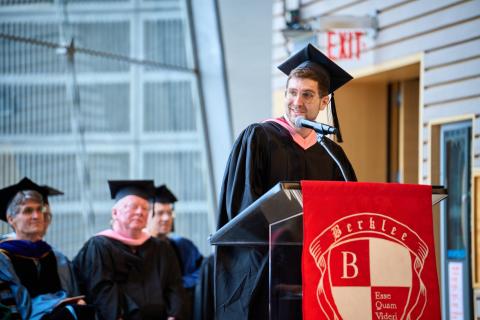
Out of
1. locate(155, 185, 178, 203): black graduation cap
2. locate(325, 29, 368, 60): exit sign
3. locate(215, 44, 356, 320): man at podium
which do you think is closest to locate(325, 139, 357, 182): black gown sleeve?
locate(215, 44, 356, 320): man at podium

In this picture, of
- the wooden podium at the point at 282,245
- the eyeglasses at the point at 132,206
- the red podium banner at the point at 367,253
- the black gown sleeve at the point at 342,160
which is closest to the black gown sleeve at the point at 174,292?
the eyeglasses at the point at 132,206

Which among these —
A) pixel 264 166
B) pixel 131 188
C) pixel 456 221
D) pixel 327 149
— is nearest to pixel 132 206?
pixel 131 188

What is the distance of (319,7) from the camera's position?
7539mm

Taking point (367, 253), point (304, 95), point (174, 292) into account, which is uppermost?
point (304, 95)

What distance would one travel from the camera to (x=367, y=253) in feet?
9.77

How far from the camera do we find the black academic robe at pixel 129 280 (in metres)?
5.66

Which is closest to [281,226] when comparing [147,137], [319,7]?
[319,7]

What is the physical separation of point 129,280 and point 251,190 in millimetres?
2737

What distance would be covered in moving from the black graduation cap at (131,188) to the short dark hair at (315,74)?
9.00 ft

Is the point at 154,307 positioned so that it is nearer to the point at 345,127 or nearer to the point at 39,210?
the point at 39,210

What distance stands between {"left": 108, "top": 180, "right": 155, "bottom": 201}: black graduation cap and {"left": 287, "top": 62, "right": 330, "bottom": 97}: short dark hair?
274cm

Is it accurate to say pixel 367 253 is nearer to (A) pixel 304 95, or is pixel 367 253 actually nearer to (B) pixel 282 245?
(B) pixel 282 245

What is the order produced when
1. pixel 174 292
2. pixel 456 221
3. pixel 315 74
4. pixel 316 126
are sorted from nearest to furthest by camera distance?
1. pixel 316 126
2. pixel 315 74
3. pixel 174 292
4. pixel 456 221

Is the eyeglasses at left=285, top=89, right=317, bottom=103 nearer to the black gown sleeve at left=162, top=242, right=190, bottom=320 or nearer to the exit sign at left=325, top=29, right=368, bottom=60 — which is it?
the black gown sleeve at left=162, top=242, right=190, bottom=320
